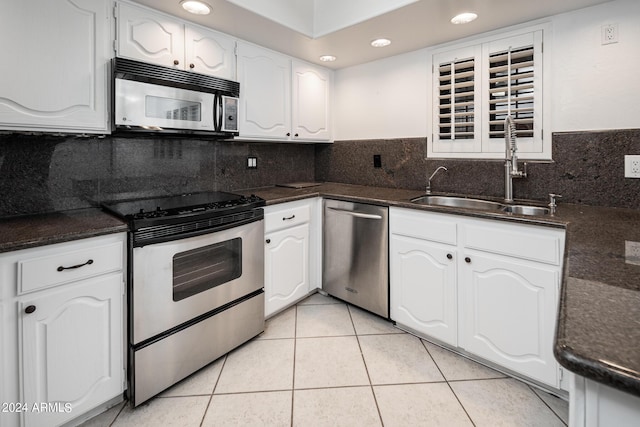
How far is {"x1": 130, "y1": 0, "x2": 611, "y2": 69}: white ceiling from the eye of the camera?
1.88 metres

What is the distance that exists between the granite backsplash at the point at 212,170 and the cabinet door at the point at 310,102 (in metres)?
0.36

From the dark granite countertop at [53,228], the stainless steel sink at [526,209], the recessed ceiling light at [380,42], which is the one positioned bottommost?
the dark granite countertop at [53,228]

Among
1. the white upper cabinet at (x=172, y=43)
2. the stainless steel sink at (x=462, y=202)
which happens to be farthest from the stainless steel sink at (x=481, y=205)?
the white upper cabinet at (x=172, y=43)

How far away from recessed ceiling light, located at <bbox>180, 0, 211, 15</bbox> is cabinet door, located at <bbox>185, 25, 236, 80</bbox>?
6.3 inches

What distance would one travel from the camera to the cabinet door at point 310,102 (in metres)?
2.82

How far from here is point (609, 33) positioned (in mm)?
1851

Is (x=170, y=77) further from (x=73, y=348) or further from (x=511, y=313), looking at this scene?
(x=511, y=313)

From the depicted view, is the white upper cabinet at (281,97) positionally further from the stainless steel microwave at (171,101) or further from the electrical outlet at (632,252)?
the electrical outlet at (632,252)

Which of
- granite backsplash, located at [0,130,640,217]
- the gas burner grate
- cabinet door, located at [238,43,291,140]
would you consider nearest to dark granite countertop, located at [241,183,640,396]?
granite backsplash, located at [0,130,640,217]

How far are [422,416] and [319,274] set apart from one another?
1363 millimetres

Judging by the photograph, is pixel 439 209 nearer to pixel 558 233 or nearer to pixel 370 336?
pixel 558 233

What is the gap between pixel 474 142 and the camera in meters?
2.37

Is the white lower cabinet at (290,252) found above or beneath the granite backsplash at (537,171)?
beneath

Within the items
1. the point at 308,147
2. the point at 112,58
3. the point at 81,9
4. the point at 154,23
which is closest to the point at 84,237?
the point at 112,58
